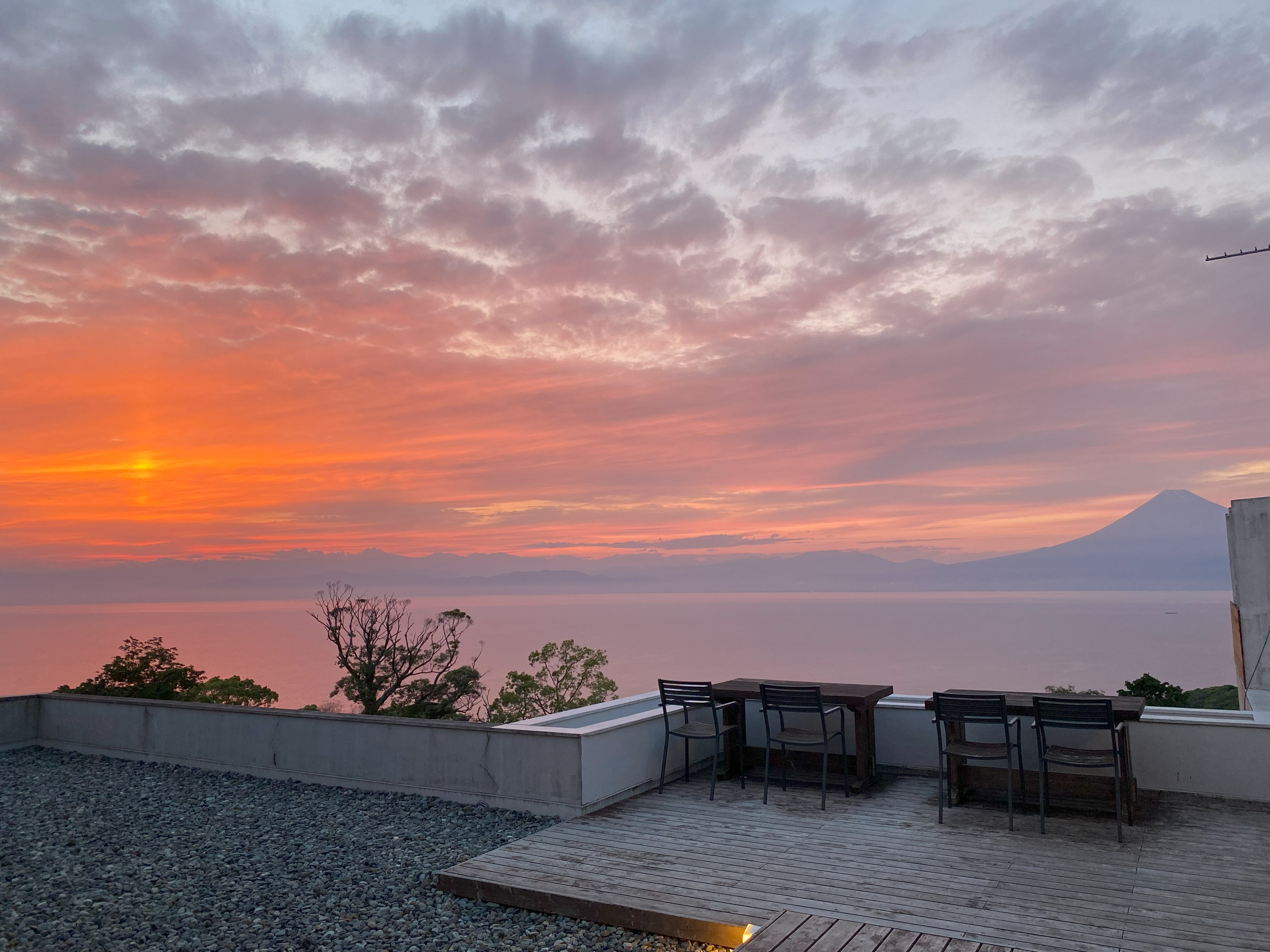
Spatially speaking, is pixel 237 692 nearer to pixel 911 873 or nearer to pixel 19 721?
pixel 19 721

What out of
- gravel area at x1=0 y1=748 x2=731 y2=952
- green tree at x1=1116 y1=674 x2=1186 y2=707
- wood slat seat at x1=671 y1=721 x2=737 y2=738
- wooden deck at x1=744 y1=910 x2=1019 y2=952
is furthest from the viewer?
green tree at x1=1116 y1=674 x2=1186 y2=707

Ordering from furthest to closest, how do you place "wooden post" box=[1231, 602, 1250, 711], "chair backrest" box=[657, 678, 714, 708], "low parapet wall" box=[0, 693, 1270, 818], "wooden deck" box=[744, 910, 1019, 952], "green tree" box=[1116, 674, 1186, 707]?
1. "green tree" box=[1116, 674, 1186, 707]
2. "wooden post" box=[1231, 602, 1250, 711]
3. "chair backrest" box=[657, 678, 714, 708]
4. "low parapet wall" box=[0, 693, 1270, 818]
5. "wooden deck" box=[744, 910, 1019, 952]

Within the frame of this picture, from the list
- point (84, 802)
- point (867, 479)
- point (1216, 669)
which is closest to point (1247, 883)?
point (84, 802)

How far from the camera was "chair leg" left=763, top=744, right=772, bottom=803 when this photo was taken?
17.2 feet

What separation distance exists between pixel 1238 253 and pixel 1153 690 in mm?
9555

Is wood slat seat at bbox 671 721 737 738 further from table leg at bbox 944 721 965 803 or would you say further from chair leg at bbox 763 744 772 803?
table leg at bbox 944 721 965 803

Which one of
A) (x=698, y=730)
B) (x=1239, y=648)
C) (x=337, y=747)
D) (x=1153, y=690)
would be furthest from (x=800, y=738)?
(x=1153, y=690)

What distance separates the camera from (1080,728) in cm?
459

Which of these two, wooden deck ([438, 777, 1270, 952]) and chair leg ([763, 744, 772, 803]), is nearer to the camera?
wooden deck ([438, 777, 1270, 952])

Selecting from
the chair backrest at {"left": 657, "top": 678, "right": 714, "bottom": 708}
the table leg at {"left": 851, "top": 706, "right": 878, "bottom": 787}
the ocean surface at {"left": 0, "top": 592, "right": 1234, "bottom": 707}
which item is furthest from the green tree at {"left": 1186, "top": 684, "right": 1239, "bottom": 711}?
the chair backrest at {"left": 657, "top": 678, "right": 714, "bottom": 708}

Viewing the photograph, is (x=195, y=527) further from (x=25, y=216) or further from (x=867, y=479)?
(x=867, y=479)

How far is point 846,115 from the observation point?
32.0ft

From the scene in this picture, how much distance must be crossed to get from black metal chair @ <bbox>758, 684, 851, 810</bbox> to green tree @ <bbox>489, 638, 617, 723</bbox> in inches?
727

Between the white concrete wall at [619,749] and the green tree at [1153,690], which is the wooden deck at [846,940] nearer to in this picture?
the white concrete wall at [619,749]
